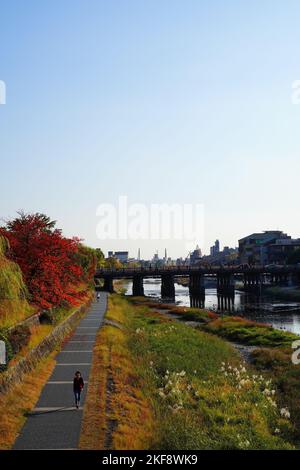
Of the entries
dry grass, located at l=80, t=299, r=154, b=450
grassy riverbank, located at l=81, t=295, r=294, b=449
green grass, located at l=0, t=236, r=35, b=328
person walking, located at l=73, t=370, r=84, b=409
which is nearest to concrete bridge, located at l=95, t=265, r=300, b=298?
grassy riverbank, located at l=81, t=295, r=294, b=449

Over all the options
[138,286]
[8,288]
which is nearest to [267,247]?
[138,286]

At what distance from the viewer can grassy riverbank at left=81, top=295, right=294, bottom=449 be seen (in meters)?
15.3

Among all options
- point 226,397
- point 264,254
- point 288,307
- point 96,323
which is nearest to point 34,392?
point 226,397

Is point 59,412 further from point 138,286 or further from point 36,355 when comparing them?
point 138,286

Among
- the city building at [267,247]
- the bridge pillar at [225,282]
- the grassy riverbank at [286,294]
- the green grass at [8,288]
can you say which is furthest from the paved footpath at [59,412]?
the city building at [267,247]

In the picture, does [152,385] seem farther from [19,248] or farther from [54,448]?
[19,248]

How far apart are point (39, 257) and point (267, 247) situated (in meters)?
140

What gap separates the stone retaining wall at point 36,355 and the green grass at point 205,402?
477cm

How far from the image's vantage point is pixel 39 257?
33844 millimetres

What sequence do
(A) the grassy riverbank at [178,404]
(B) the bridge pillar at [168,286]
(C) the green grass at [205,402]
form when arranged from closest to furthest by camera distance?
(A) the grassy riverbank at [178,404] < (C) the green grass at [205,402] < (B) the bridge pillar at [168,286]

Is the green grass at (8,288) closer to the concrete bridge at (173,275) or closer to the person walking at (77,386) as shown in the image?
the person walking at (77,386)

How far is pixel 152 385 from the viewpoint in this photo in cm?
2222

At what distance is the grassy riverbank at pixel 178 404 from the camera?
603 inches
